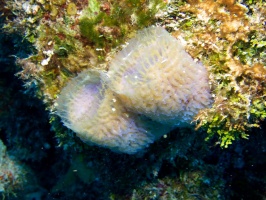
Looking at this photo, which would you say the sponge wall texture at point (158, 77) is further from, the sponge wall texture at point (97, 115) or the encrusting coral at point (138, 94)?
the sponge wall texture at point (97, 115)

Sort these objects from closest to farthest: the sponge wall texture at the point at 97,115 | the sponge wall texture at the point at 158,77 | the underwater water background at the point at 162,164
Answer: the sponge wall texture at the point at 158,77
the sponge wall texture at the point at 97,115
the underwater water background at the point at 162,164

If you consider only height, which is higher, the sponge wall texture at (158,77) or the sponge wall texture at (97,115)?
the sponge wall texture at (158,77)

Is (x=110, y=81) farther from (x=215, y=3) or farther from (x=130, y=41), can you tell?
(x=215, y=3)

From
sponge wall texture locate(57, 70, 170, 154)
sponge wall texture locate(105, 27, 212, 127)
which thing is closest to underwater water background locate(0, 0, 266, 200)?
sponge wall texture locate(57, 70, 170, 154)

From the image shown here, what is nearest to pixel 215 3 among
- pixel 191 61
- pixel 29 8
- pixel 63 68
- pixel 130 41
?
pixel 191 61

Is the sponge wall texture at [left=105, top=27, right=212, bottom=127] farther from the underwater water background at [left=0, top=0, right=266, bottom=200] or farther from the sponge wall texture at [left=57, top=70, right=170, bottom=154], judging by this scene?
the underwater water background at [left=0, top=0, right=266, bottom=200]

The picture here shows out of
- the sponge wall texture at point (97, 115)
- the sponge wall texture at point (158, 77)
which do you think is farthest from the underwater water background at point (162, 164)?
the sponge wall texture at point (158, 77)

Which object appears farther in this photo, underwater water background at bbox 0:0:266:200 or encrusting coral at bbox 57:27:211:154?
underwater water background at bbox 0:0:266:200
